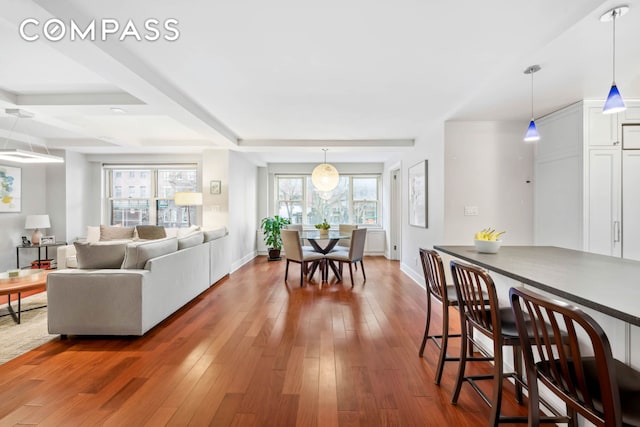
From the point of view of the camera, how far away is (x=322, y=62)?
2570 mm

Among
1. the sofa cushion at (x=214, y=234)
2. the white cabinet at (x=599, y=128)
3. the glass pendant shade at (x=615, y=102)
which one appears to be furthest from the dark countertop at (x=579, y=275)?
the sofa cushion at (x=214, y=234)

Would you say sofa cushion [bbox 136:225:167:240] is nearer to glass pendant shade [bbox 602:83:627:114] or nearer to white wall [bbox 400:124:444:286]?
white wall [bbox 400:124:444:286]

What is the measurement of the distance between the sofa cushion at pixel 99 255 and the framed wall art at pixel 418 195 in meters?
3.89

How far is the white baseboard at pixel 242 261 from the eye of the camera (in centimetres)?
601

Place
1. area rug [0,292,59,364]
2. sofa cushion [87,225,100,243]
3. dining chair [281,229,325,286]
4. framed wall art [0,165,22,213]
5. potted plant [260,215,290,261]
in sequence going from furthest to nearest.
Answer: potted plant [260,215,290,261]
sofa cushion [87,225,100,243]
framed wall art [0,165,22,213]
dining chair [281,229,325,286]
area rug [0,292,59,364]

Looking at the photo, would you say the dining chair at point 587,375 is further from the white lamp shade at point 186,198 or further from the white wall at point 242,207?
the white lamp shade at point 186,198

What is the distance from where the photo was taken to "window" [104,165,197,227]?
6.88 metres

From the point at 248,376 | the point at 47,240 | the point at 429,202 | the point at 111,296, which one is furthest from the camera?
the point at 47,240

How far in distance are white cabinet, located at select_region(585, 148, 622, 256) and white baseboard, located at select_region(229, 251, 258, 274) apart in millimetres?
5252

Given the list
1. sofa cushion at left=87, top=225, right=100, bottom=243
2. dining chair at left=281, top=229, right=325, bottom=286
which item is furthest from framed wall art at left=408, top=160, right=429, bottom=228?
sofa cushion at left=87, top=225, right=100, bottom=243

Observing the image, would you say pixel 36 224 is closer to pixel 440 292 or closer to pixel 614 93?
pixel 440 292

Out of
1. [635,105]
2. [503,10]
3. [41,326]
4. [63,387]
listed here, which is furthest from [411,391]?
[635,105]

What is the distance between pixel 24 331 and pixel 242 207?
4039mm

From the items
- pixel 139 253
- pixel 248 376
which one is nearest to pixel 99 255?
pixel 139 253
